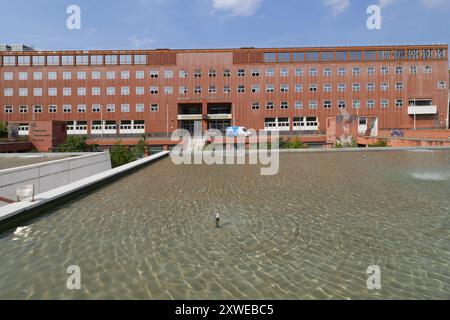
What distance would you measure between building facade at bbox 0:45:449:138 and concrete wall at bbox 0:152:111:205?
132 ft

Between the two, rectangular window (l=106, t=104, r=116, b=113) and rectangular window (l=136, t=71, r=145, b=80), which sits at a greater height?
rectangular window (l=136, t=71, r=145, b=80)

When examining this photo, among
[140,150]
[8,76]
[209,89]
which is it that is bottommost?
[140,150]

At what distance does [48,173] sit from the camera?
451 inches

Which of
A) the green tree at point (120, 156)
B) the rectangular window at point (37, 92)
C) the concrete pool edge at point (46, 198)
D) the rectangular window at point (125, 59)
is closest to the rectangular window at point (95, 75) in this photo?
the rectangular window at point (125, 59)

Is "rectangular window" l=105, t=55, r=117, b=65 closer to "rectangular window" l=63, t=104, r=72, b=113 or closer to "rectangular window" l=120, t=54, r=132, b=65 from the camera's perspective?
"rectangular window" l=120, t=54, r=132, b=65

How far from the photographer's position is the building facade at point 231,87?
54.7m

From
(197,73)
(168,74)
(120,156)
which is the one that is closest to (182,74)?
(168,74)

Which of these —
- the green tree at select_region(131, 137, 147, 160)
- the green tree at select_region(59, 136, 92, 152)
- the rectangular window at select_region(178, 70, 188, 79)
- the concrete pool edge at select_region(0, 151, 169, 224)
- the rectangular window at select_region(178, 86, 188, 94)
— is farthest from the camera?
the rectangular window at select_region(178, 86, 188, 94)

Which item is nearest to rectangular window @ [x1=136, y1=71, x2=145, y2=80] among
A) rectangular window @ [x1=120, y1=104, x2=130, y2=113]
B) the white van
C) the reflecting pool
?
rectangular window @ [x1=120, y1=104, x2=130, y2=113]

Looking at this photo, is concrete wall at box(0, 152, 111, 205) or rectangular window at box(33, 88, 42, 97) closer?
concrete wall at box(0, 152, 111, 205)

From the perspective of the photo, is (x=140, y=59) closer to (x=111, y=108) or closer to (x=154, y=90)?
(x=154, y=90)

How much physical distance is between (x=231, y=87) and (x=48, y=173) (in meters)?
46.5

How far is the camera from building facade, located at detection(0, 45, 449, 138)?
179ft
